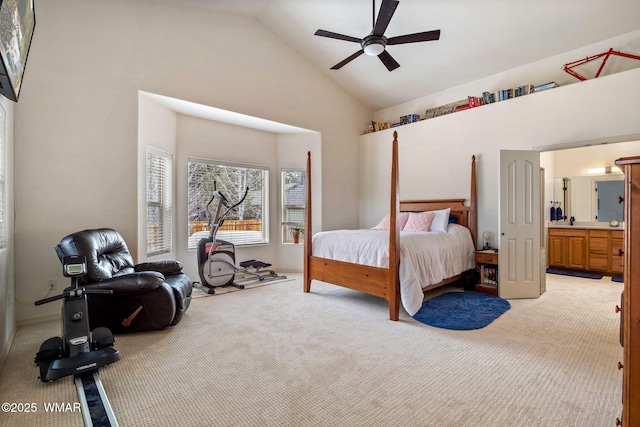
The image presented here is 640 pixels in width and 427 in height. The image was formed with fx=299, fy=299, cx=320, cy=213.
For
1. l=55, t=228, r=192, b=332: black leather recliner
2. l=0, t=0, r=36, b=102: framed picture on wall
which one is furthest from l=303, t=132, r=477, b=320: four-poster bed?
l=0, t=0, r=36, b=102: framed picture on wall

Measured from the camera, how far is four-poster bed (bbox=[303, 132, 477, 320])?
124 inches

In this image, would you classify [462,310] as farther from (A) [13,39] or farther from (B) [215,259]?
(A) [13,39]

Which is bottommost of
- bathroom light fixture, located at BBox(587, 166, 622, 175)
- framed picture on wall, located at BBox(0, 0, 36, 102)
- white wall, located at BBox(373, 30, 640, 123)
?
bathroom light fixture, located at BBox(587, 166, 622, 175)

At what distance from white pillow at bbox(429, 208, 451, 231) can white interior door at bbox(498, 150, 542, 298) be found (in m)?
0.74

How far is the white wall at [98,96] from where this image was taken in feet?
10.3

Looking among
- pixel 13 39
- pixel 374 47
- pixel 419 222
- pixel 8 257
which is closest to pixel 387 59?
pixel 374 47

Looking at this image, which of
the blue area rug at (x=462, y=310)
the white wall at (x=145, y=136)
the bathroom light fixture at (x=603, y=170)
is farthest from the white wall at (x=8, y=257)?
the bathroom light fixture at (x=603, y=170)

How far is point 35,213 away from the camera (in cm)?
314

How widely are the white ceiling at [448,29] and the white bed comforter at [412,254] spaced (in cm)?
273

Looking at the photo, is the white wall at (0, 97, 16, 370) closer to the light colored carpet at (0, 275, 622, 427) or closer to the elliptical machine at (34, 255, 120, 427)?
the light colored carpet at (0, 275, 622, 427)

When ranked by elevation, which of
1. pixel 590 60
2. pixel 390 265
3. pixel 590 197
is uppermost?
pixel 590 60

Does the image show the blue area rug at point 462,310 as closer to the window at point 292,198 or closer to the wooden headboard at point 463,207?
the wooden headboard at point 463,207

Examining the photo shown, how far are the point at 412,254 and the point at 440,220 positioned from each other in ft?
5.25

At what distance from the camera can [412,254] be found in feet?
10.9
